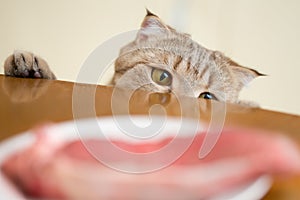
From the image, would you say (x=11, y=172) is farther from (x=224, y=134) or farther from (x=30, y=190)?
(x=224, y=134)

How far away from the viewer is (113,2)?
1684mm

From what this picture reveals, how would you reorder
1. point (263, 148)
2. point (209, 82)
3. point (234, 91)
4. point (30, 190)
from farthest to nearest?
point (234, 91) → point (209, 82) → point (263, 148) → point (30, 190)

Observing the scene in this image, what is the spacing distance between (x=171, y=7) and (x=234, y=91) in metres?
0.70

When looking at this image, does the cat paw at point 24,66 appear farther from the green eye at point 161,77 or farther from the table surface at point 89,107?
the green eye at point 161,77

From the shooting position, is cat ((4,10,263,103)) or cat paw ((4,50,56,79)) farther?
cat ((4,10,263,103))

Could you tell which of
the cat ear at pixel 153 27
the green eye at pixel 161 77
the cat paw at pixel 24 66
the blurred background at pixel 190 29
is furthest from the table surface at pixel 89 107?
the blurred background at pixel 190 29

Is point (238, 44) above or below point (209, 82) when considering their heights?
above

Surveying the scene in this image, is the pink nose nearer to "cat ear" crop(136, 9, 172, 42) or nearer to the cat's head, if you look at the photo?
the cat's head

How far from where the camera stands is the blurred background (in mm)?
1640

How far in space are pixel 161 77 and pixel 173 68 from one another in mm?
38

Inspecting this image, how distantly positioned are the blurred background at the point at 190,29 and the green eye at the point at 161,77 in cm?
67

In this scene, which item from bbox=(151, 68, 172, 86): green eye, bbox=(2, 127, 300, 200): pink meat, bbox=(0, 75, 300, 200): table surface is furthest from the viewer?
bbox=(151, 68, 172, 86): green eye

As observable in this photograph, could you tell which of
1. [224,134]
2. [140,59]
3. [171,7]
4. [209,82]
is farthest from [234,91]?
[171,7]

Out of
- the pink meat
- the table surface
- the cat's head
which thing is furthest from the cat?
the pink meat
